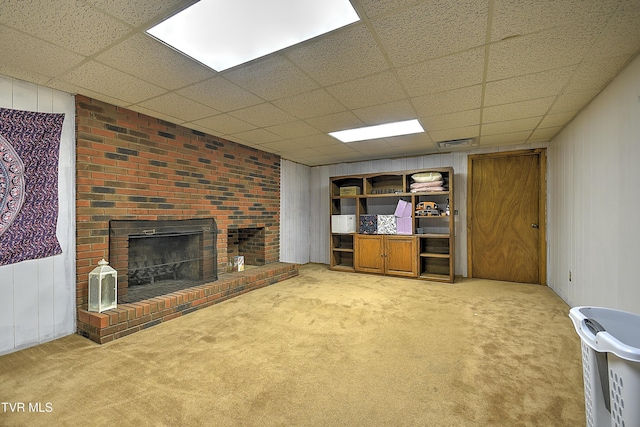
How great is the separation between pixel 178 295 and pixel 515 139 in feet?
15.6

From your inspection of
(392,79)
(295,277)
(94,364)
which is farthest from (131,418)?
(295,277)

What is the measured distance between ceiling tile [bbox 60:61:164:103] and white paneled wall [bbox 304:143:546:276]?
390cm

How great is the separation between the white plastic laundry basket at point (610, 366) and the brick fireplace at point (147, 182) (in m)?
3.09

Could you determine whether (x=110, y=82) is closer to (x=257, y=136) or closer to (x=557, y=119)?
(x=257, y=136)

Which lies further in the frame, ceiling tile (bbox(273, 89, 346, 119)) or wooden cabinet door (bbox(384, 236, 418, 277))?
wooden cabinet door (bbox(384, 236, 418, 277))

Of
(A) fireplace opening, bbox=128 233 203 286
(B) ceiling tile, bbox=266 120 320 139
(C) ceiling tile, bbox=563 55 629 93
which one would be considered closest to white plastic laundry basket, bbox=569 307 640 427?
(C) ceiling tile, bbox=563 55 629 93

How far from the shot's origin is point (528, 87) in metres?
2.44

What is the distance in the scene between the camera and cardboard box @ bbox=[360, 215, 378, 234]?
5109mm

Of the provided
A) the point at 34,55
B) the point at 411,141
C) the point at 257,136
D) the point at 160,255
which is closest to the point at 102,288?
the point at 160,255

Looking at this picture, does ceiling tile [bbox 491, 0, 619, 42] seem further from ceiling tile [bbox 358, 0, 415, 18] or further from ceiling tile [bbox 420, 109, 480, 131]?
ceiling tile [bbox 420, 109, 480, 131]

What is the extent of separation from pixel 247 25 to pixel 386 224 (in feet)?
12.7

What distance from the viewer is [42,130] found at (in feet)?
7.91

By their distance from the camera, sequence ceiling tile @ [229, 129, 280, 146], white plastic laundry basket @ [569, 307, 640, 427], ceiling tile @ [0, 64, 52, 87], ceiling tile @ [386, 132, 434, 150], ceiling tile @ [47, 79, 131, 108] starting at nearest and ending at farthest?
white plastic laundry basket @ [569, 307, 640, 427], ceiling tile @ [0, 64, 52, 87], ceiling tile @ [47, 79, 131, 108], ceiling tile @ [229, 129, 280, 146], ceiling tile @ [386, 132, 434, 150]

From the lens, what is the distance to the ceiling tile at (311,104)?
8.59 feet
